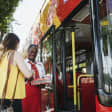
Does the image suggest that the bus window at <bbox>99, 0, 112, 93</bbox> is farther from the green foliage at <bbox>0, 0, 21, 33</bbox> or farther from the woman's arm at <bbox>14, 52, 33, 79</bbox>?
the green foliage at <bbox>0, 0, 21, 33</bbox>

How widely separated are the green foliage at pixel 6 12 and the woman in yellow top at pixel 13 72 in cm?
896

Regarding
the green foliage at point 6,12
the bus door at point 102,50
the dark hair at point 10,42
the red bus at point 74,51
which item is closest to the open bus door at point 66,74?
the red bus at point 74,51

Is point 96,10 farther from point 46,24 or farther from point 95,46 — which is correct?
point 46,24

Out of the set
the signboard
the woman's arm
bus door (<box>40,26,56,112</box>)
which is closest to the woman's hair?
the woman's arm

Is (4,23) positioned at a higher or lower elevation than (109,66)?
higher

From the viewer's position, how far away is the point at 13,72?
210cm

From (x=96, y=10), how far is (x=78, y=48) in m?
3.73

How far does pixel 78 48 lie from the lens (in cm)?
595

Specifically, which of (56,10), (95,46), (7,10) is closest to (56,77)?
(56,10)

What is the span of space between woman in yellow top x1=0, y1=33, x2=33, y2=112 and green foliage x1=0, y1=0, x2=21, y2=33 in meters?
8.96

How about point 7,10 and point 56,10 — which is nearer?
point 56,10

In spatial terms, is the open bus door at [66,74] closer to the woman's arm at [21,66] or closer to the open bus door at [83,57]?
the open bus door at [83,57]

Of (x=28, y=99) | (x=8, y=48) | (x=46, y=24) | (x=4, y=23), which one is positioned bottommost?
(x=28, y=99)

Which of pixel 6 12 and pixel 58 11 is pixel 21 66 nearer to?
pixel 58 11
